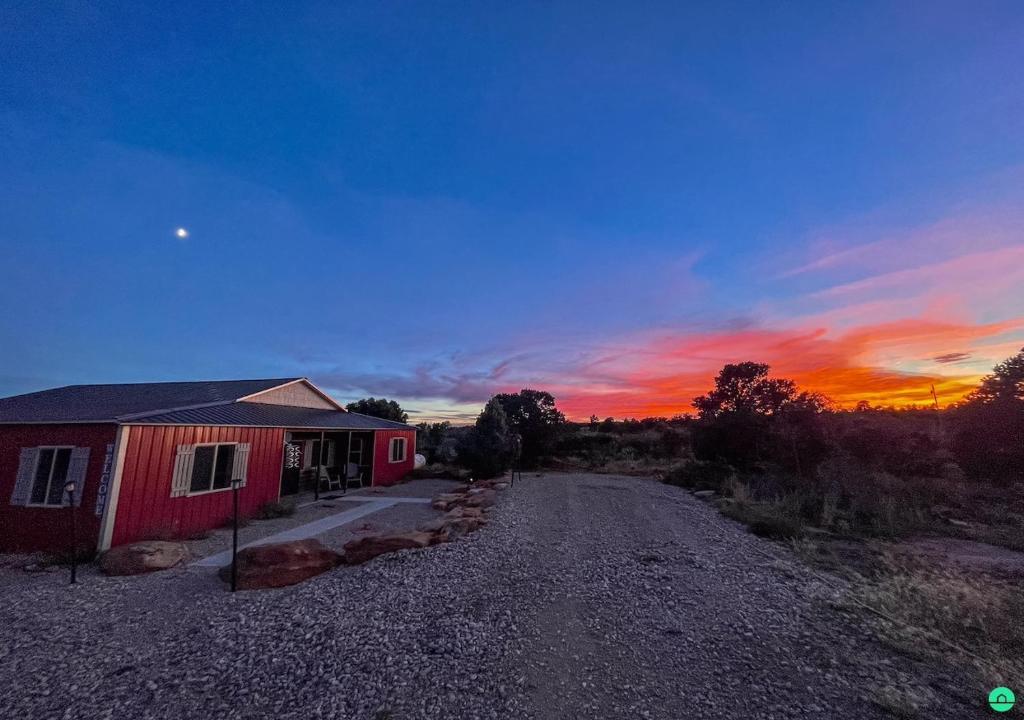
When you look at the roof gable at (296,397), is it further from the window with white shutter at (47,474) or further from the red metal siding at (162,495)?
the window with white shutter at (47,474)

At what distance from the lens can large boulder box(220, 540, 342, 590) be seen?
6535 millimetres

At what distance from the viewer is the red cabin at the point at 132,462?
28.2 ft

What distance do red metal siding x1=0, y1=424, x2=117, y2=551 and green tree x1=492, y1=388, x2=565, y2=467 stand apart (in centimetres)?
2088

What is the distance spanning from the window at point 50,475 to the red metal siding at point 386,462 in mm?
10817

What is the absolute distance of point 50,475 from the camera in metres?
8.96

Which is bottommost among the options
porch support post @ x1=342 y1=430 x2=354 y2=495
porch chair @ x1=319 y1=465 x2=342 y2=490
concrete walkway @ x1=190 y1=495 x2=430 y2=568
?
concrete walkway @ x1=190 y1=495 x2=430 y2=568

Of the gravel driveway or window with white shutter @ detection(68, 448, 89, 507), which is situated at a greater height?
window with white shutter @ detection(68, 448, 89, 507)

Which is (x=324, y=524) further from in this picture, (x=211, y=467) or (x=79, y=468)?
(x=79, y=468)

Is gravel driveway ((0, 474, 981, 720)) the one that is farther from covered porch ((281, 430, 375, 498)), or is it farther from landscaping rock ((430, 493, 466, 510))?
covered porch ((281, 430, 375, 498))

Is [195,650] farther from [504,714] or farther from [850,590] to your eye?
[850,590]

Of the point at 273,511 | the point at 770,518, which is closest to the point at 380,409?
the point at 273,511

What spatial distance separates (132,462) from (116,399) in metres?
6.94

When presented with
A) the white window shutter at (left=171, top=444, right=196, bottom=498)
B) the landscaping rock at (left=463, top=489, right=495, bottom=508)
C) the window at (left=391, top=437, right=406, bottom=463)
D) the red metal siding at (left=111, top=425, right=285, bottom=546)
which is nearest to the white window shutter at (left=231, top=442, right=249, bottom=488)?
the red metal siding at (left=111, top=425, right=285, bottom=546)

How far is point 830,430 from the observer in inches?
672
